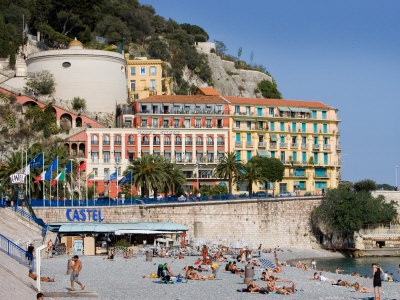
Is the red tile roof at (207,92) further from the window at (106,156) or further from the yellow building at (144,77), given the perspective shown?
the window at (106,156)

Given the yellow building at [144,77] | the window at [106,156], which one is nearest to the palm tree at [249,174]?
the window at [106,156]

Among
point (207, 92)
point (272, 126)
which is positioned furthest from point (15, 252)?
point (207, 92)

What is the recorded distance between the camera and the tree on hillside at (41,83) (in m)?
88.1

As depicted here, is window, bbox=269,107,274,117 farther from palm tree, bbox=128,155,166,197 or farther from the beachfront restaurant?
the beachfront restaurant

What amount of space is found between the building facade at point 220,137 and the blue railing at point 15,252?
44900 mm

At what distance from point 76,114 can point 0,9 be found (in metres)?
25.3

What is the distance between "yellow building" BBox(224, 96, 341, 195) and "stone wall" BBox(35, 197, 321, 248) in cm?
1223

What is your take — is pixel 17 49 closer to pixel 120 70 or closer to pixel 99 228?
pixel 120 70

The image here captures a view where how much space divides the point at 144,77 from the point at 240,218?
3264 centimetres

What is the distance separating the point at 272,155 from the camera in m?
88.7

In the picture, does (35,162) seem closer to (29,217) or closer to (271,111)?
(29,217)

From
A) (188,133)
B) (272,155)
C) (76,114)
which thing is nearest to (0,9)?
(76,114)

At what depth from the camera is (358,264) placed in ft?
218

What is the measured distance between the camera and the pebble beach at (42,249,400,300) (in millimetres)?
33900
